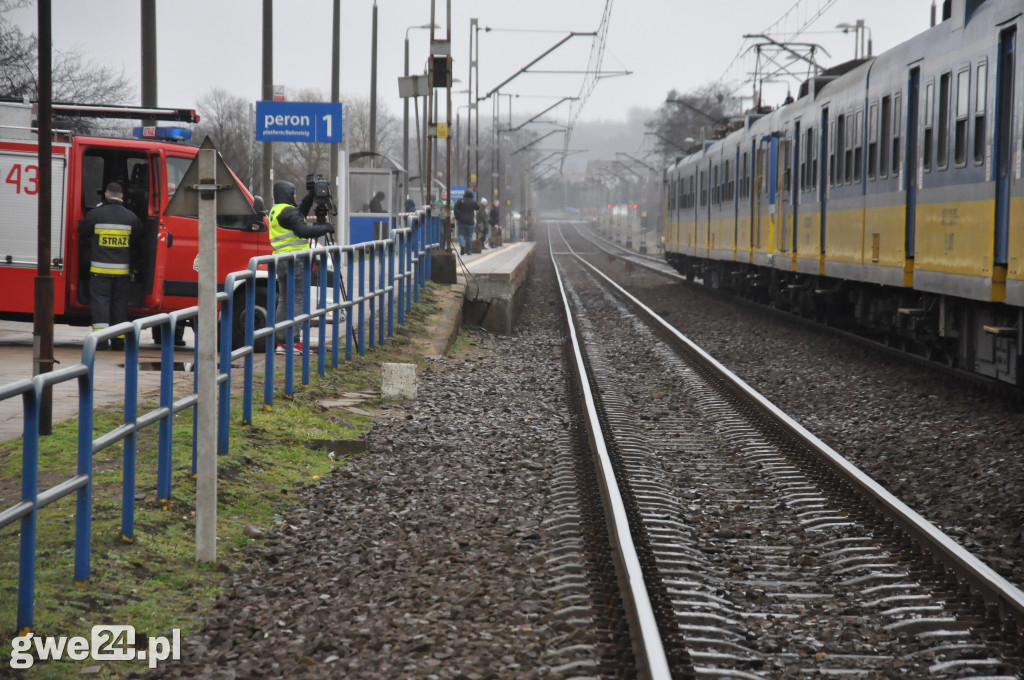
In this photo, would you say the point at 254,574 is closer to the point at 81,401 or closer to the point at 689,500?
the point at 81,401

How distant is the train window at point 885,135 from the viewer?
14.1 metres

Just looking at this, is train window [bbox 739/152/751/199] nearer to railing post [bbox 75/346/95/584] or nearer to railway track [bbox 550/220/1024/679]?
railway track [bbox 550/220/1024/679]

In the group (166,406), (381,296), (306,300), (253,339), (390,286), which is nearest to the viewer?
(166,406)

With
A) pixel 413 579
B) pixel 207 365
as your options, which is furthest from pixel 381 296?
pixel 413 579

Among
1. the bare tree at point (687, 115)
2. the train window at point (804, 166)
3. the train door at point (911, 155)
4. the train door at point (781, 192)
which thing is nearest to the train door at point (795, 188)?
the train window at point (804, 166)

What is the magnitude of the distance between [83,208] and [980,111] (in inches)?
354

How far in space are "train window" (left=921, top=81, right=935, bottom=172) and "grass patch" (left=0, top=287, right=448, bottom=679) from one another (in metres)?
6.64

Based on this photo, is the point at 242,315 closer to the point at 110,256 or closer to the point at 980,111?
the point at 110,256

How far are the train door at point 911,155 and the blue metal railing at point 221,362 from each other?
599 cm

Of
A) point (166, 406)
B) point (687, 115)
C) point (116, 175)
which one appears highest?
point (687, 115)

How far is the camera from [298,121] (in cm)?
1792

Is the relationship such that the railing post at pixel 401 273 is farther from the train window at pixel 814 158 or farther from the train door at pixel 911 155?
the train door at pixel 911 155

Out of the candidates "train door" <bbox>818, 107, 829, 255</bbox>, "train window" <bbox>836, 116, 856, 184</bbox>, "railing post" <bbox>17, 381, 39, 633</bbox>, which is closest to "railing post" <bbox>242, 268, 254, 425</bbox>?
"railing post" <bbox>17, 381, 39, 633</bbox>

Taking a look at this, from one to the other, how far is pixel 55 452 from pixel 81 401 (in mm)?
2356
